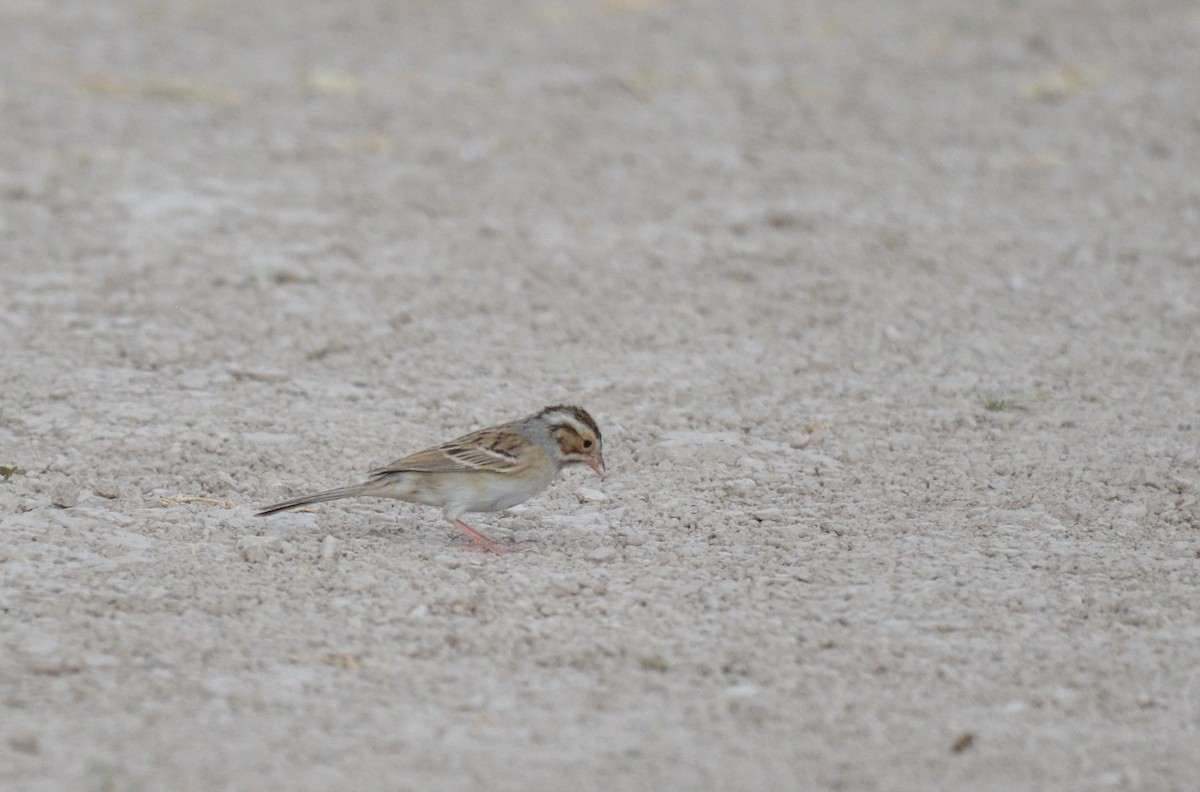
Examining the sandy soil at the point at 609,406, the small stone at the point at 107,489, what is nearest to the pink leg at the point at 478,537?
the sandy soil at the point at 609,406

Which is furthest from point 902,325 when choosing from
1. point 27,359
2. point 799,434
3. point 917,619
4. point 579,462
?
point 27,359

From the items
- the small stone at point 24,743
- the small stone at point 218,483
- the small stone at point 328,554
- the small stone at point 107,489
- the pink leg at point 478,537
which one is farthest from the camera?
the small stone at point 218,483

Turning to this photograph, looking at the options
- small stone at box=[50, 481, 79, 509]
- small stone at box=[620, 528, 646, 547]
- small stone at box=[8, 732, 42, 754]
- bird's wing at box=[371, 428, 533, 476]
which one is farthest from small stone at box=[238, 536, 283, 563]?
small stone at box=[8, 732, 42, 754]

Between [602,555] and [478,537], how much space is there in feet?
1.82

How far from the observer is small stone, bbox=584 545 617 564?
6.89 meters

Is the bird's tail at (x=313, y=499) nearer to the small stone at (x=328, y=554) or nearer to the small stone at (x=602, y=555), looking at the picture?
the small stone at (x=328, y=554)

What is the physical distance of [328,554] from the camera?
269 inches

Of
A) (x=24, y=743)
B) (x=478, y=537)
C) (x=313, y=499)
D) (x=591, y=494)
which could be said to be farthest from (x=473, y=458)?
(x=24, y=743)

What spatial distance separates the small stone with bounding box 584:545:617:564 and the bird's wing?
0.51 m

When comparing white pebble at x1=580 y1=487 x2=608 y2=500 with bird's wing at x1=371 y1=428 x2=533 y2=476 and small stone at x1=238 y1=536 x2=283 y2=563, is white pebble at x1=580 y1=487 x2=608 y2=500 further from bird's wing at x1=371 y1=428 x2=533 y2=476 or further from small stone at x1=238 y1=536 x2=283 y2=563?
small stone at x1=238 y1=536 x2=283 y2=563

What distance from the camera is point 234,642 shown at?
234 inches

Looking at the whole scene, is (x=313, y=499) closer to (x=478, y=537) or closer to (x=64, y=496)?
(x=478, y=537)

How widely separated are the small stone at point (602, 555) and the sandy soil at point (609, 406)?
0.02 m

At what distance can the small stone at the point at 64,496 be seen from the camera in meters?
7.17
